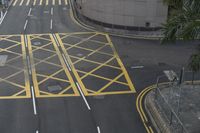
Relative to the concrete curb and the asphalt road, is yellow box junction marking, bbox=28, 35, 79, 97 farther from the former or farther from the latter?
the concrete curb

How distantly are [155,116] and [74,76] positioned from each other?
9.35 m

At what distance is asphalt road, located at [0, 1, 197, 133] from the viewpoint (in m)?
24.9

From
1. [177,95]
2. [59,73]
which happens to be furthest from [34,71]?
[177,95]

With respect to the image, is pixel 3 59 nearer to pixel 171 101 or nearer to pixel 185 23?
pixel 171 101

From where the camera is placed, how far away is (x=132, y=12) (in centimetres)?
Result: 4162

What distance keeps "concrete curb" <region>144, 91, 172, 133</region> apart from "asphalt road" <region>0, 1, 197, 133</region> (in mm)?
951

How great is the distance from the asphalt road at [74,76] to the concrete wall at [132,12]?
9.02 ft

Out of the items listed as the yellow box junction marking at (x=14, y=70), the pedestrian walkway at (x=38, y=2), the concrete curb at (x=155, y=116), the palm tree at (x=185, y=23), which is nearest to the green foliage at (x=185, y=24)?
the palm tree at (x=185, y=23)

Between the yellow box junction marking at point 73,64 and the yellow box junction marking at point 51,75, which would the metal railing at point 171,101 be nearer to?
the yellow box junction marking at point 73,64

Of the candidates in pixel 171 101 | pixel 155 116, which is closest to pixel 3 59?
pixel 155 116

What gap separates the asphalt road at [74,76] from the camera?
81.7 ft

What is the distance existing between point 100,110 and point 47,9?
30.3 metres

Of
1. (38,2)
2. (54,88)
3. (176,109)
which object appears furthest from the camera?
(38,2)

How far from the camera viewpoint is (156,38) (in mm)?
40969
